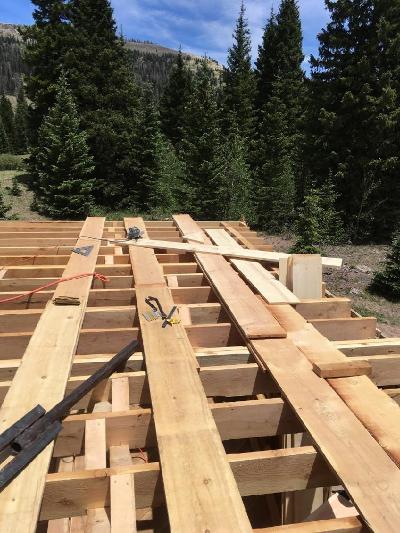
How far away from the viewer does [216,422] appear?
2395 millimetres

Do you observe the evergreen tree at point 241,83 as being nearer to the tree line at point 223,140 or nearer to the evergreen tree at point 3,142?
the tree line at point 223,140

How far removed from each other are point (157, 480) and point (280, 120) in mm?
27234

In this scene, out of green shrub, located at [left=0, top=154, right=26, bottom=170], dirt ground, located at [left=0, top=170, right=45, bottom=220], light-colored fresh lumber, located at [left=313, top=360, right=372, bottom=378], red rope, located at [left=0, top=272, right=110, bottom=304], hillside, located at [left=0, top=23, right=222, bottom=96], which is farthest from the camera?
hillside, located at [left=0, top=23, right=222, bottom=96]

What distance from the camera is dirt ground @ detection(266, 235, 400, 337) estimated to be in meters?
10.2

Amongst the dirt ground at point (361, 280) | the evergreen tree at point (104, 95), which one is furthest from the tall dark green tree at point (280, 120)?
the evergreen tree at point (104, 95)

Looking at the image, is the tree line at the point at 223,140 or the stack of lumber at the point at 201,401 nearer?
the stack of lumber at the point at 201,401

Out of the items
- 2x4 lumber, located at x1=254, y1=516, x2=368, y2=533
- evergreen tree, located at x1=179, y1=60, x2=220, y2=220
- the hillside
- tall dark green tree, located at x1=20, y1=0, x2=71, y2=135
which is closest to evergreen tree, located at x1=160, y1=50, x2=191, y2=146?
tall dark green tree, located at x1=20, y1=0, x2=71, y2=135

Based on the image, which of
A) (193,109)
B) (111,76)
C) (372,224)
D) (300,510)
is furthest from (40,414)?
(111,76)

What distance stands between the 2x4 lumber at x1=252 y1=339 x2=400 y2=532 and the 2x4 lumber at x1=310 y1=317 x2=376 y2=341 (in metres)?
0.88

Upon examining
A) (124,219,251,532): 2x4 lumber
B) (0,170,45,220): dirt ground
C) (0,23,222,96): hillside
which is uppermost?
(0,23,222,96): hillside

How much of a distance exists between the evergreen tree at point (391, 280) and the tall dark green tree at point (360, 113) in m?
6.50

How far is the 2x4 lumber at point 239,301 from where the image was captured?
10.8 ft

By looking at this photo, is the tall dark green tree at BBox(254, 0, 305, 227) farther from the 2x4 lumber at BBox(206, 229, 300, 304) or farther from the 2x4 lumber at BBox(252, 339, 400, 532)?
the 2x4 lumber at BBox(252, 339, 400, 532)

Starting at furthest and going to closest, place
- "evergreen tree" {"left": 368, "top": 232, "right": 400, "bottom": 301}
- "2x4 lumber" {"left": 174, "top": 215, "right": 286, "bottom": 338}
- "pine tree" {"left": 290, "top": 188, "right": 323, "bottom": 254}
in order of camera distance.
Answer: "pine tree" {"left": 290, "top": 188, "right": 323, "bottom": 254}
"evergreen tree" {"left": 368, "top": 232, "right": 400, "bottom": 301}
"2x4 lumber" {"left": 174, "top": 215, "right": 286, "bottom": 338}
